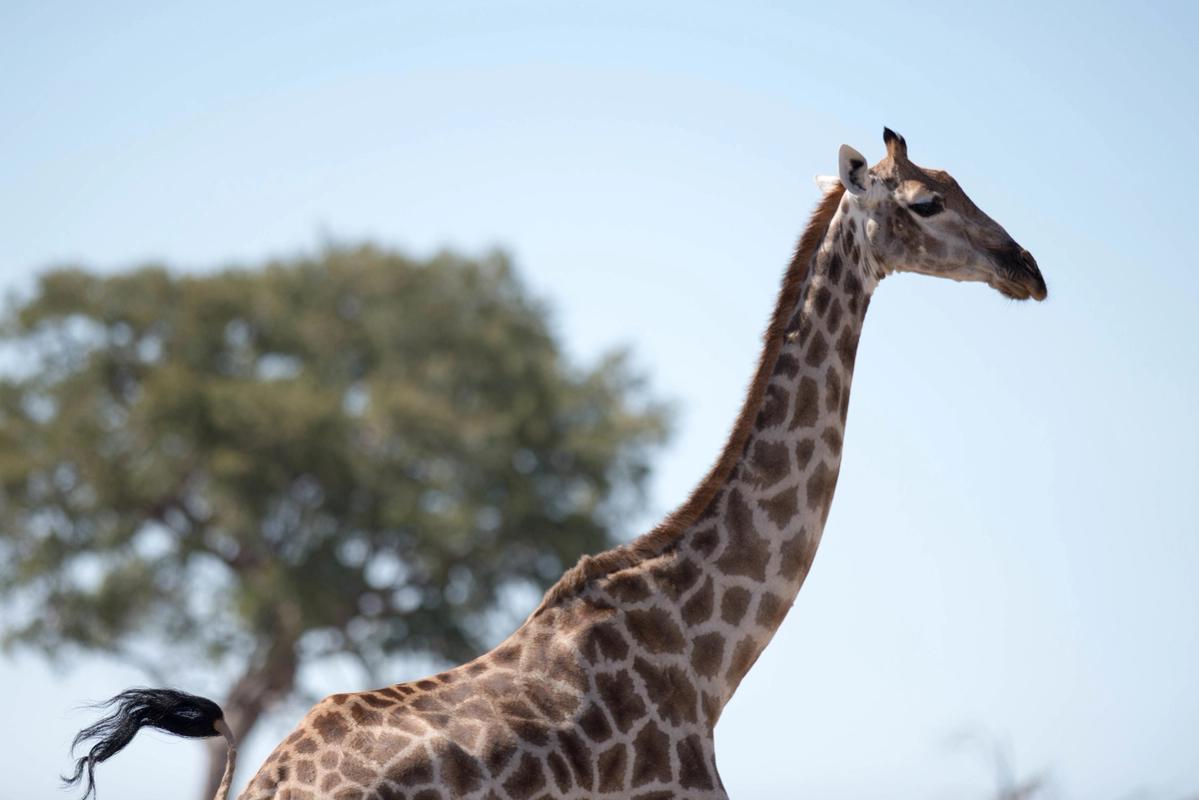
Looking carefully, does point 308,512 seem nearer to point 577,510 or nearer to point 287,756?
point 577,510

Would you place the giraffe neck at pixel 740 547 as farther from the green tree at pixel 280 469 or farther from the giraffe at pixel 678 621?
the green tree at pixel 280 469

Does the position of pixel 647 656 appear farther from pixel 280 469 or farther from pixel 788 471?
pixel 280 469

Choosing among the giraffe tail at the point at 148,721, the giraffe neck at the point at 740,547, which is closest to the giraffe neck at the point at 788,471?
the giraffe neck at the point at 740,547

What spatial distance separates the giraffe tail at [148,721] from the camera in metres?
6.91

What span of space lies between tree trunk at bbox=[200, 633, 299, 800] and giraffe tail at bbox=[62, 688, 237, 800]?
2739 cm

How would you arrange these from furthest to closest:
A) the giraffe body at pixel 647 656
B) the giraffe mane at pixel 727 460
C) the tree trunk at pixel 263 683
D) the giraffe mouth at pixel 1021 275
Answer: the tree trunk at pixel 263 683 < the giraffe mouth at pixel 1021 275 < the giraffe mane at pixel 727 460 < the giraffe body at pixel 647 656

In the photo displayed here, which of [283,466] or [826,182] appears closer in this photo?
[826,182]

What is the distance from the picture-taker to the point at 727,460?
759 centimetres

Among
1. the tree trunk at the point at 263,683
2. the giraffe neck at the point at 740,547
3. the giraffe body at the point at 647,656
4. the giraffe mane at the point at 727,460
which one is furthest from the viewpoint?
the tree trunk at the point at 263,683

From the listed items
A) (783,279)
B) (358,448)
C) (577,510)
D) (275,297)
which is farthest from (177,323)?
(783,279)

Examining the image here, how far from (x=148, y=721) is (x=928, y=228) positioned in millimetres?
4158

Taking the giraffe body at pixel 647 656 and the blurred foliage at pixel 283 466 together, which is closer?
the giraffe body at pixel 647 656

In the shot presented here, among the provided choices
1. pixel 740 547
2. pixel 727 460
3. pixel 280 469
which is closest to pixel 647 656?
pixel 740 547

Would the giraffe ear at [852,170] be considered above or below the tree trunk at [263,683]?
below
